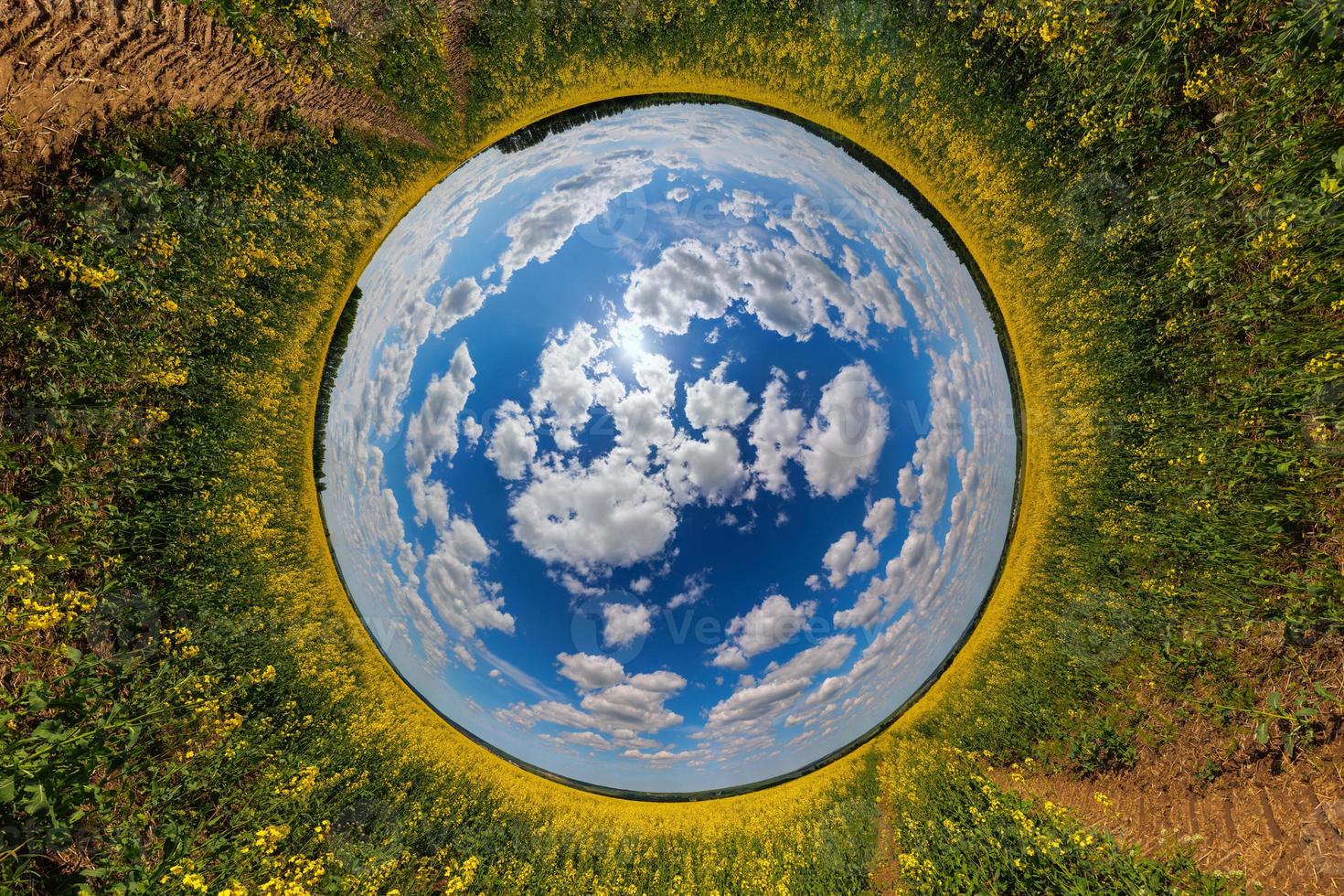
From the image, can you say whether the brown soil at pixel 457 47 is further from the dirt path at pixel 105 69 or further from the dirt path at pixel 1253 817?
the dirt path at pixel 1253 817

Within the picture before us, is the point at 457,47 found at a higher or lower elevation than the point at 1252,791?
higher

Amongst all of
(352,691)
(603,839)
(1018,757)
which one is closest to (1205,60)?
(1018,757)

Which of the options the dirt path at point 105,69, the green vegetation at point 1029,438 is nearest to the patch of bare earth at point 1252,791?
the green vegetation at point 1029,438

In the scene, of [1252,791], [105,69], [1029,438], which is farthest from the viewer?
[1029,438]

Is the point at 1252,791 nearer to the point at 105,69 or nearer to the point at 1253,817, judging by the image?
the point at 1253,817

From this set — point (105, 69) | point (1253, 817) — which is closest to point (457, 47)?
point (105, 69)

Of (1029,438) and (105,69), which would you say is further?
(1029,438)

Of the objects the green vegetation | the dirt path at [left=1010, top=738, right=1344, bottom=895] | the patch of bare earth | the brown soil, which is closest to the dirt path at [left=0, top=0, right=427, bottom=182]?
the green vegetation
